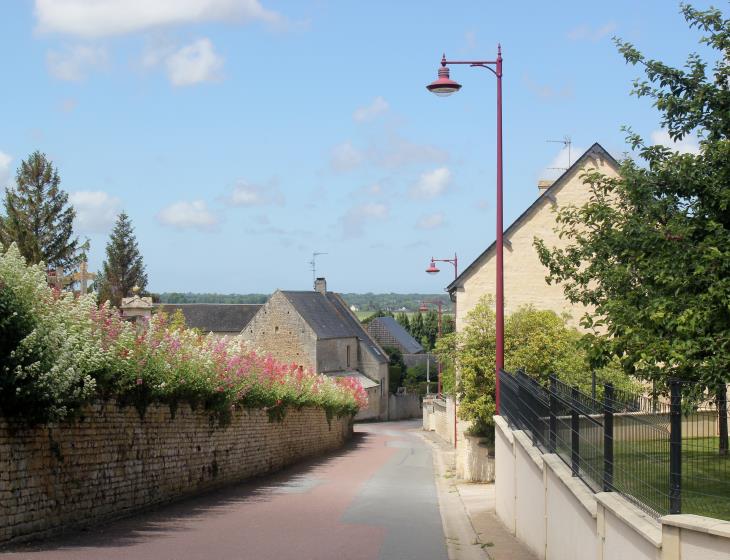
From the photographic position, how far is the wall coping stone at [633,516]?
21.1ft

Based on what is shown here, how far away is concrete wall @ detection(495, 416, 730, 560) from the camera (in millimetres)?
5867

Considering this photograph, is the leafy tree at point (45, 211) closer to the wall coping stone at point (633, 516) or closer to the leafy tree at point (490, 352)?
the leafy tree at point (490, 352)

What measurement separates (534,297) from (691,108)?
20605 millimetres

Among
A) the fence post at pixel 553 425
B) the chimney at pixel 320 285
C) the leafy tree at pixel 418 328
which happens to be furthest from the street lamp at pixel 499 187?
the leafy tree at pixel 418 328

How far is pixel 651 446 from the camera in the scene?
709 cm

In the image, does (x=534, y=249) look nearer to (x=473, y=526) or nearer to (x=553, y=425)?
(x=473, y=526)

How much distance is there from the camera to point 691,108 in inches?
450

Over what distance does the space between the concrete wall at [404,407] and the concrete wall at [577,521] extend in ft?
237

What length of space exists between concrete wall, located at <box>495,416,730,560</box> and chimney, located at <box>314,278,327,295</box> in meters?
69.2

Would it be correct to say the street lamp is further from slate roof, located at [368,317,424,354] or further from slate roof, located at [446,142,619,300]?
slate roof, located at [368,317,424,354]

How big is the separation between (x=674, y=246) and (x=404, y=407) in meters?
82.3

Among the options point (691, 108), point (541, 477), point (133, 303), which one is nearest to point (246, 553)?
point (541, 477)

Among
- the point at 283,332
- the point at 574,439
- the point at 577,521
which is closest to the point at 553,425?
the point at 574,439

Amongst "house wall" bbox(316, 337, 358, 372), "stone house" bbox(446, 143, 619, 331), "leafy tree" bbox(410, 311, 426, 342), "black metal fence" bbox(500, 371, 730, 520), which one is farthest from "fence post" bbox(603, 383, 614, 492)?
"leafy tree" bbox(410, 311, 426, 342)
